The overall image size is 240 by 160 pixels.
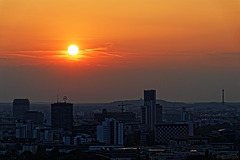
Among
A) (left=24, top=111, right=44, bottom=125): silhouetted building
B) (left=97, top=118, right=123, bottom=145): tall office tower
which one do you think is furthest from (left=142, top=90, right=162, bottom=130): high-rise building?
(left=97, top=118, right=123, bottom=145): tall office tower

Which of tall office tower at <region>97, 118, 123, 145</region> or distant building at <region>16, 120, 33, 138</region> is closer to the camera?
tall office tower at <region>97, 118, 123, 145</region>

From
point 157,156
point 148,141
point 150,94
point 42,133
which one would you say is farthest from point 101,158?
point 150,94

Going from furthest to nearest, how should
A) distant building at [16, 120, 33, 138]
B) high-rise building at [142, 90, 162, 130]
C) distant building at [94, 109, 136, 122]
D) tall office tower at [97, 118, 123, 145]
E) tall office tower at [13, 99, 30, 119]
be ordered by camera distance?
1. tall office tower at [13, 99, 30, 119]
2. distant building at [94, 109, 136, 122]
3. high-rise building at [142, 90, 162, 130]
4. distant building at [16, 120, 33, 138]
5. tall office tower at [97, 118, 123, 145]

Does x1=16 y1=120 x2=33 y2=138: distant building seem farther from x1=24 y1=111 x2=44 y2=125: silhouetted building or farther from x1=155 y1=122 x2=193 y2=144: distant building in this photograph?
x1=24 y1=111 x2=44 y2=125: silhouetted building

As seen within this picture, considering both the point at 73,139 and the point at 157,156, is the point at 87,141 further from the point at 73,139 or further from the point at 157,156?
the point at 157,156

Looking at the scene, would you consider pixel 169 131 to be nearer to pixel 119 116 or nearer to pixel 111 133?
pixel 111 133
